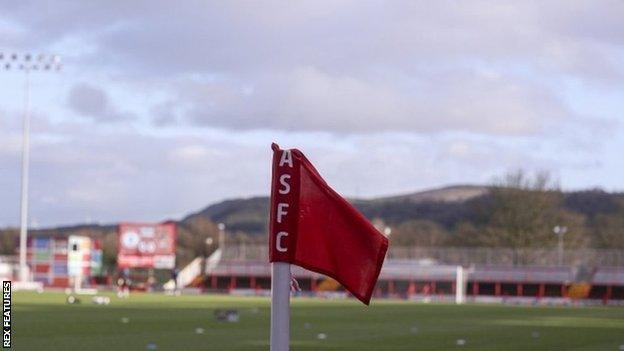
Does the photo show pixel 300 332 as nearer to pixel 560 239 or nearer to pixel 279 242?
pixel 279 242

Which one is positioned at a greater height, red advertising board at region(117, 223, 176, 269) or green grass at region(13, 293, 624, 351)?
red advertising board at region(117, 223, 176, 269)

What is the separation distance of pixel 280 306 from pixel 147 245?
8675 centimetres

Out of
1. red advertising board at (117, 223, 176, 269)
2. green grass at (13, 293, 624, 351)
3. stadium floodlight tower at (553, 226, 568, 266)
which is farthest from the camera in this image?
stadium floodlight tower at (553, 226, 568, 266)

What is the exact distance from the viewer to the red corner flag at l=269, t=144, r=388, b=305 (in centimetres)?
607

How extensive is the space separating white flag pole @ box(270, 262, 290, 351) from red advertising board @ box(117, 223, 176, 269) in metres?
86.2

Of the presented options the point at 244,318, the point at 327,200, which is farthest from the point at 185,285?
the point at 327,200

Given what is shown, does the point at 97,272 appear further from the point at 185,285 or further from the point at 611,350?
the point at 611,350

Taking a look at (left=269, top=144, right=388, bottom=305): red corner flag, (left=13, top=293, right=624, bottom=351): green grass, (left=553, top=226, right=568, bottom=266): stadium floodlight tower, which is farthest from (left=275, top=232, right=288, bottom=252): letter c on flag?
(left=553, top=226, right=568, bottom=266): stadium floodlight tower

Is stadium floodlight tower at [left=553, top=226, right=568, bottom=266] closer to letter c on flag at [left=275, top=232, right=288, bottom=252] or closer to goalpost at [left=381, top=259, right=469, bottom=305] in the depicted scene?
goalpost at [left=381, top=259, right=469, bottom=305]

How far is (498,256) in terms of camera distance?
4016 inches

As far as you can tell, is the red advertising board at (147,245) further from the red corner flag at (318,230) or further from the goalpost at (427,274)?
the red corner flag at (318,230)

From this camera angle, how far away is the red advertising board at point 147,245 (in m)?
91.5

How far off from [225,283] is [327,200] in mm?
98747

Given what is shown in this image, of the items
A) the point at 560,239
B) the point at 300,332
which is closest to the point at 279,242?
the point at 300,332
